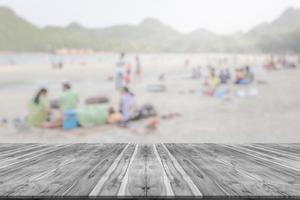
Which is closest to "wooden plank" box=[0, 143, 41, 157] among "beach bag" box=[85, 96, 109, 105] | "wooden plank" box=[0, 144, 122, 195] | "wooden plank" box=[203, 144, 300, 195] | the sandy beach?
"wooden plank" box=[0, 144, 122, 195]

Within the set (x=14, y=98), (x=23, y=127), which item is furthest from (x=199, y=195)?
(x=14, y=98)

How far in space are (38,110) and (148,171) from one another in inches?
271

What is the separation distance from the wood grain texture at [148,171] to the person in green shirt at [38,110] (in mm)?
5589

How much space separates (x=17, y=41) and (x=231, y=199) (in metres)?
169

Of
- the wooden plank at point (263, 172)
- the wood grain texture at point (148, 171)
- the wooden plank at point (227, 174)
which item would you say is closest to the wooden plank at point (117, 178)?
the wood grain texture at point (148, 171)

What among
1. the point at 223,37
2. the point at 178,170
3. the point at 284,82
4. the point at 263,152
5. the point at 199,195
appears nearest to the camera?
the point at 199,195

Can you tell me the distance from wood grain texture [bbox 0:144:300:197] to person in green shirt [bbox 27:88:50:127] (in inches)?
220

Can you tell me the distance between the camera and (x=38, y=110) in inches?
314

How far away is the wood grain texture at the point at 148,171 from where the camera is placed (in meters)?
1.54

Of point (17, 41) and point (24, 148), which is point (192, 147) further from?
point (17, 41)

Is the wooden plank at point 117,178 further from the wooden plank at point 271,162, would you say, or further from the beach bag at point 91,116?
the beach bag at point 91,116

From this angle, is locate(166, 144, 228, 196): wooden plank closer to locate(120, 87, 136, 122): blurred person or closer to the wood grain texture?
the wood grain texture

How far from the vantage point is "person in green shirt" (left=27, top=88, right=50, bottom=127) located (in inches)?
313

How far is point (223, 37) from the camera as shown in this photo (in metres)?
175
